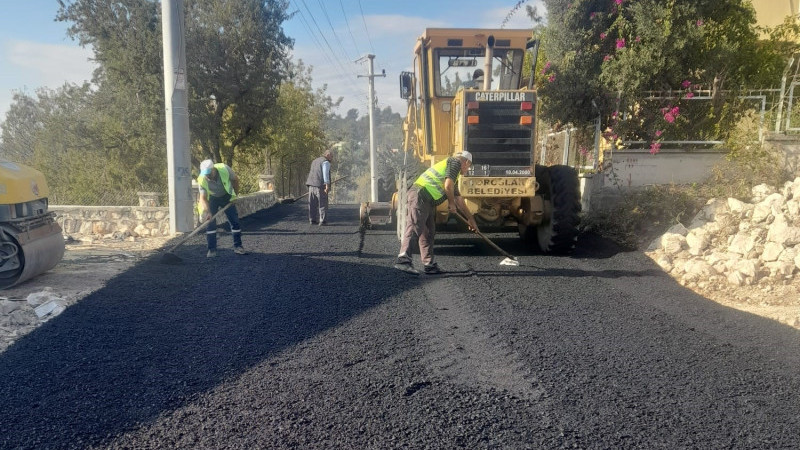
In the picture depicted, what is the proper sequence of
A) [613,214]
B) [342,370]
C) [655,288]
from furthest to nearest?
1. [613,214]
2. [655,288]
3. [342,370]

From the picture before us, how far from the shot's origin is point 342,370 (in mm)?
3912

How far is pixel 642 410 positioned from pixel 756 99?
8826 millimetres

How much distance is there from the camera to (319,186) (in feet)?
36.1

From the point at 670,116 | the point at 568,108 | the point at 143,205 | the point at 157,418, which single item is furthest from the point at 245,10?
the point at 157,418

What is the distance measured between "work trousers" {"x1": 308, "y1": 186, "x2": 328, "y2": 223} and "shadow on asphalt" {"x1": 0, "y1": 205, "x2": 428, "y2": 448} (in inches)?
147

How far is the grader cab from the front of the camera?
24.3 feet

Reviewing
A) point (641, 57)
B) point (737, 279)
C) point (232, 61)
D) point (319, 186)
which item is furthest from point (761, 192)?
point (232, 61)

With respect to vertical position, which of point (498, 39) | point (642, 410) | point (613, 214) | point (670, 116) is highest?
point (498, 39)

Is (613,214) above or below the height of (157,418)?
above

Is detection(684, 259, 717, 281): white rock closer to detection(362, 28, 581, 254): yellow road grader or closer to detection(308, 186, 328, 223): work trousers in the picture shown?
detection(362, 28, 581, 254): yellow road grader

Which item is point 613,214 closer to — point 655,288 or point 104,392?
point 655,288

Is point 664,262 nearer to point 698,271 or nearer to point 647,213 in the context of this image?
point 698,271

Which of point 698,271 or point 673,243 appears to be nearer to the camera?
point 698,271

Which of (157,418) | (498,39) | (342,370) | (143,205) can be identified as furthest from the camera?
(143,205)
